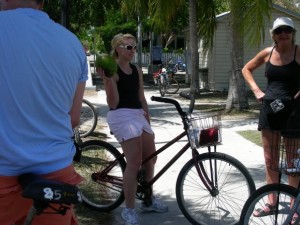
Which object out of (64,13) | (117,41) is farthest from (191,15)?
(117,41)

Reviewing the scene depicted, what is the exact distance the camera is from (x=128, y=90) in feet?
15.2

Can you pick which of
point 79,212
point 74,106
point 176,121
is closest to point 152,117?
point 176,121

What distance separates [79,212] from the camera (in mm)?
5184

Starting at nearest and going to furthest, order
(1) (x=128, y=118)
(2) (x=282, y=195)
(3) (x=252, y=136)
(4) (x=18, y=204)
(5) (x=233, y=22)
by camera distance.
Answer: (4) (x=18, y=204) < (2) (x=282, y=195) < (1) (x=128, y=118) < (3) (x=252, y=136) < (5) (x=233, y=22)

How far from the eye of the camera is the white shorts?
178 inches

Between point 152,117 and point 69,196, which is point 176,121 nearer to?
point 152,117

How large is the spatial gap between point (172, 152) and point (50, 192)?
5951mm

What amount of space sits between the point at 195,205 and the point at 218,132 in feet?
2.98

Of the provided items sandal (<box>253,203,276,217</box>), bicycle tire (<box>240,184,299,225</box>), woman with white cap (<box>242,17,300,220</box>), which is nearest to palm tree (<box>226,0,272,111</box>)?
woman with white cap (<box>242,17,300,220</box>)

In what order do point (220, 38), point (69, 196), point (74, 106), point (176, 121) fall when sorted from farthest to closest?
point (220, 38) < point (176, 121) < point (74, 106) < point (69, 196)

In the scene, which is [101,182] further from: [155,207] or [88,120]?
[88,120]

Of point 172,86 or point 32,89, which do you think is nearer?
point 32,89

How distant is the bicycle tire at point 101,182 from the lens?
16.6ft

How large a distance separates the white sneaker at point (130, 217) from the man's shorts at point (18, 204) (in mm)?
2172
